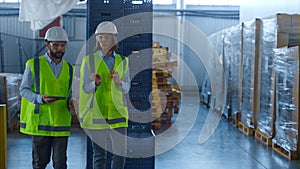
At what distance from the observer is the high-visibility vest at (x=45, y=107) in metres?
4.02

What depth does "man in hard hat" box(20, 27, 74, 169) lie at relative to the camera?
Result: 4.01 meters

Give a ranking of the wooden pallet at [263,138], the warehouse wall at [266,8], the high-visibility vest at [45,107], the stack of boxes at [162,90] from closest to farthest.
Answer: the high-visibility vest at [45,107] → the wooden pallet at [263,138] → the warehouse wall at [266,8] → the stack of boxes at [162,90]

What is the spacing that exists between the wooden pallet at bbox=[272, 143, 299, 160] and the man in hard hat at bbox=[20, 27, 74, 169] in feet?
12.3

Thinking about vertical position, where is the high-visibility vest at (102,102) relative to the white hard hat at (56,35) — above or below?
below

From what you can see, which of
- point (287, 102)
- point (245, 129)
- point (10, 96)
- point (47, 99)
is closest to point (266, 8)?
point (245, 129)

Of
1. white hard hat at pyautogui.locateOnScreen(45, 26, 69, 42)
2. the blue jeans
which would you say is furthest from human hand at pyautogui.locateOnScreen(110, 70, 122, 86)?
white hard hat at pyautogui.locateOnScreen(45, 26, 69, 42)

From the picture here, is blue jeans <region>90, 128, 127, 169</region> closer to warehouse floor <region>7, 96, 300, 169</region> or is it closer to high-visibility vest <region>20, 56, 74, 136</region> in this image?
high-visibility vest <region>20, 56, 74, 136</region>

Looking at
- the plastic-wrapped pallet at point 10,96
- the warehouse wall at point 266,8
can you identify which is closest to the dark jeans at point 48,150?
the plastic-wrapped pallet at point 10,96

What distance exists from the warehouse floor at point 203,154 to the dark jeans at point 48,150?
1.78 meters

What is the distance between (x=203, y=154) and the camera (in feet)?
23.2

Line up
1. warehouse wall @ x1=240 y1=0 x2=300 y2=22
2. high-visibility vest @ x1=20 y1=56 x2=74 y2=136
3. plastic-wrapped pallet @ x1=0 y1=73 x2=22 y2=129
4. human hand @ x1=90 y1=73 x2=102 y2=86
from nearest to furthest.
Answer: human hand @ x1=90 y1=73 x2=102 y2=86, high-visibility vest @ x1=20 y1=56 x2=74 y2=136, warehouse wall @ x1=240 y1=0 x2=300 y2=22, plastic-wrapped pallet @ x1=0 y1=73 x2=22 y2=129

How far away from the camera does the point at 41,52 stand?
A: 1616cm

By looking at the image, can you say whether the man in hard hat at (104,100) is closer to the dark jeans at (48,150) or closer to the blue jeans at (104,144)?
the blue jeans at (104,144)

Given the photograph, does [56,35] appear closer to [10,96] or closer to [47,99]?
[47,99]
